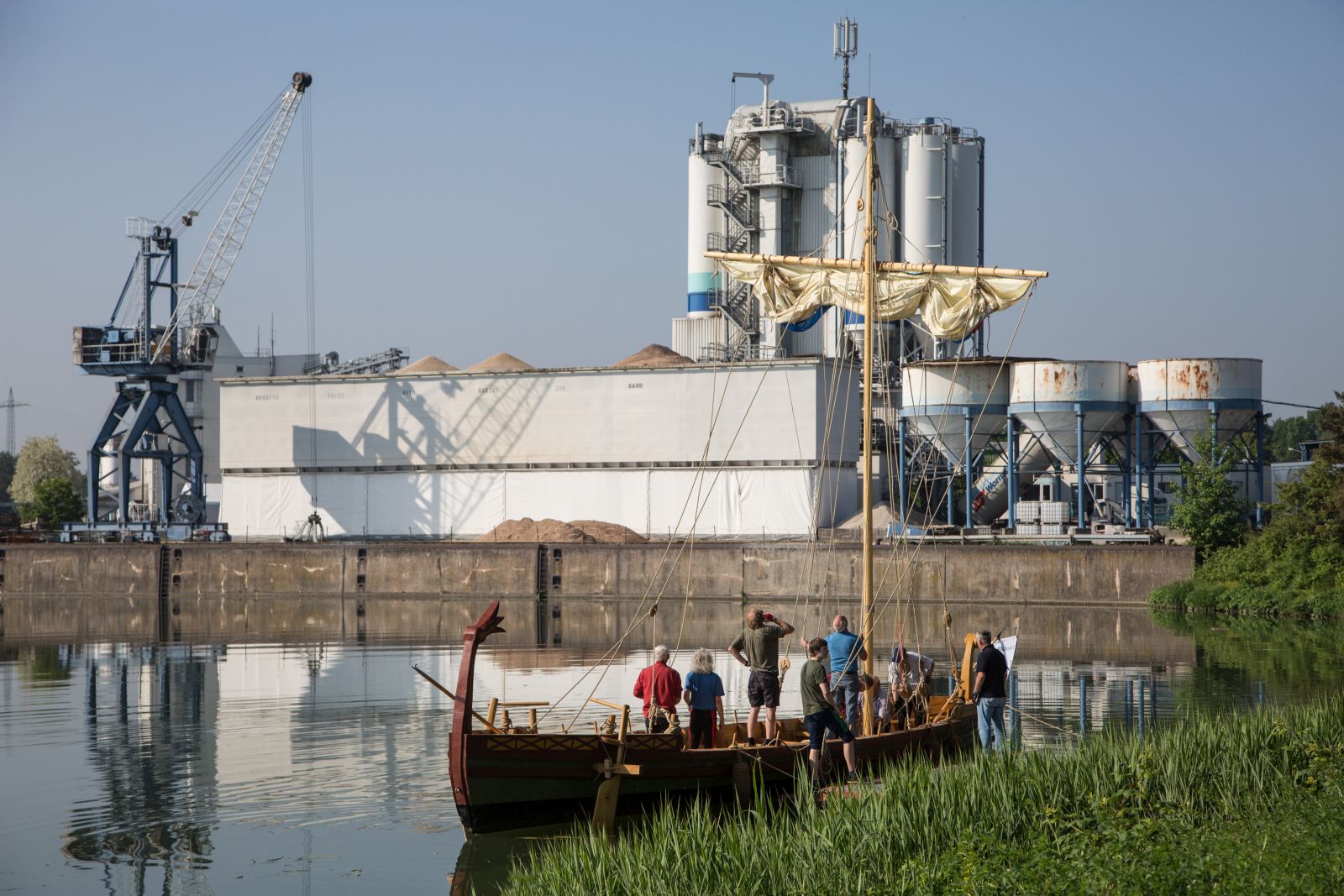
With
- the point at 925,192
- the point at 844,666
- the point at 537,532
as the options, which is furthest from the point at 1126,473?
the point at 844,666

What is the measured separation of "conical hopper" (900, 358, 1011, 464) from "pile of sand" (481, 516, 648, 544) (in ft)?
48.6

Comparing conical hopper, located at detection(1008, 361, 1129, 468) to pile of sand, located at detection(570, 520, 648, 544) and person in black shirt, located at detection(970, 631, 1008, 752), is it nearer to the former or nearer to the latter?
pile of sand, located at detection(570, 520, 648, 544)

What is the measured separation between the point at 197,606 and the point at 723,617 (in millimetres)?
27556

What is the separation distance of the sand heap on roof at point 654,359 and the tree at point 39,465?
95016 mm

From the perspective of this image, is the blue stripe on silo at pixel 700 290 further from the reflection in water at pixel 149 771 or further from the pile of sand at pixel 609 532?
the reflection in water at pixel 149 771

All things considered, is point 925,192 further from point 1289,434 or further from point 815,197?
point 1289,434

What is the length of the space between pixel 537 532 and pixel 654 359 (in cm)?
1401

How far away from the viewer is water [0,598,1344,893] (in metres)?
17.7

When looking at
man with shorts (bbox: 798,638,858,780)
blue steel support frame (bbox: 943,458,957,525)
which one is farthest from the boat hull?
blue steel support frame (bbox: 943,458,957,525)

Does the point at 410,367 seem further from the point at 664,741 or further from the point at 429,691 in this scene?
the point at 664,741

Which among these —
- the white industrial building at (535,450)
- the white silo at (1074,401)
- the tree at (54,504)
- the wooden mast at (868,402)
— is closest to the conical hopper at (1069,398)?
the white silo at (1074,401)

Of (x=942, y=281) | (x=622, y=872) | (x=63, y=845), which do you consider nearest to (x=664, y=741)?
(x=622, y=872)

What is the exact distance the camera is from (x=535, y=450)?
245ft

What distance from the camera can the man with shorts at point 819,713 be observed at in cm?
1839
